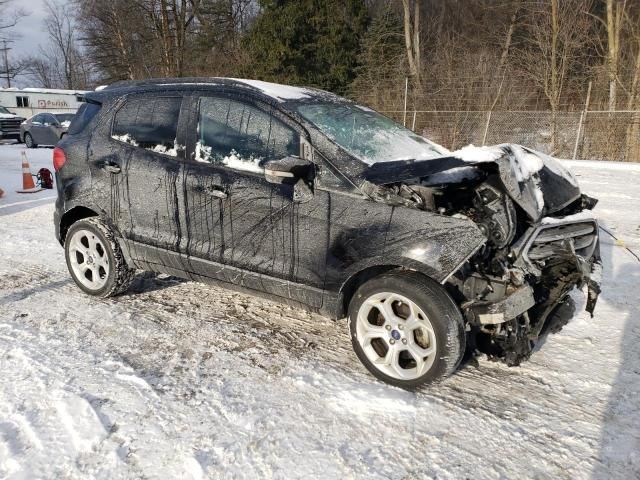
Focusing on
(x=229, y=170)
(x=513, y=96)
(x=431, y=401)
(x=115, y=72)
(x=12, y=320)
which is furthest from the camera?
(x=115, y=72)

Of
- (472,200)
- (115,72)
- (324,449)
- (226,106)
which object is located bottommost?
(324,449)

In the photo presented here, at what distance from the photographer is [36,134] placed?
818 inches

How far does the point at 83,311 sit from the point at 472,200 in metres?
3.20

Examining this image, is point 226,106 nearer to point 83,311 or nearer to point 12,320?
point 83,311

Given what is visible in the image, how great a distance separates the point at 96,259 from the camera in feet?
13.8

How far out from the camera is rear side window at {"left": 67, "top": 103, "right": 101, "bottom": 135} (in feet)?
13.9

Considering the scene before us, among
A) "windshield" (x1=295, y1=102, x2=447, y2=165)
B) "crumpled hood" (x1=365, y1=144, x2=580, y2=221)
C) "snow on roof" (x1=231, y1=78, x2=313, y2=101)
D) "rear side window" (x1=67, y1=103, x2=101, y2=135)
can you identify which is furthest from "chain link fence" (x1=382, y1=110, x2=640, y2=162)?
"rear side window" (x1=67, y1=103, x2=101, y2=135)

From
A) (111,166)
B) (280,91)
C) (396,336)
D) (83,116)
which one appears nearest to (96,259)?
(111,166)

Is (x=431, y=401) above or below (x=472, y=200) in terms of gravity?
below

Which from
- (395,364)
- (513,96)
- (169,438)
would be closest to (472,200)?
(395,364)

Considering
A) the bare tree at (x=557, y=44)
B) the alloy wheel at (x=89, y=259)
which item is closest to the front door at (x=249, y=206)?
the alloy wheel at (x=89, y=259)

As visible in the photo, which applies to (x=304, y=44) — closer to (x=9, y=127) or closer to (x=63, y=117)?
(x=63, y=117)

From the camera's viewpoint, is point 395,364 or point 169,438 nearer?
point 169,438

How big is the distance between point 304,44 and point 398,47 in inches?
193
